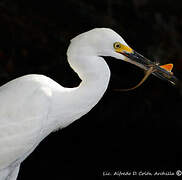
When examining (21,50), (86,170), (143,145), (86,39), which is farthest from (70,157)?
(86,39)

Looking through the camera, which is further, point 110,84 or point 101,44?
point 110,84

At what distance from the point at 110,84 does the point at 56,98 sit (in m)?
1.87

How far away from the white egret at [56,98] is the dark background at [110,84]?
108 cm

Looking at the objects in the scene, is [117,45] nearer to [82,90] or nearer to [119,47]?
[119,47]

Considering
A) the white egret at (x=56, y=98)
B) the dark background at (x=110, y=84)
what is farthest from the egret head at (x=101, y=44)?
the dark background at (x=110, y=84)

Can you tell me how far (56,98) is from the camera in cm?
173

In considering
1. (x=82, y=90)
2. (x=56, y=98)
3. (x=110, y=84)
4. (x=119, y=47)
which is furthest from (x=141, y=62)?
(x=110, y=84)

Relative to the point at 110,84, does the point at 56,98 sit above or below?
below

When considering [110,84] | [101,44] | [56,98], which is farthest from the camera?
[110,84]

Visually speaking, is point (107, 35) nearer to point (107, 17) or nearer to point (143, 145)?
point (143, 145)

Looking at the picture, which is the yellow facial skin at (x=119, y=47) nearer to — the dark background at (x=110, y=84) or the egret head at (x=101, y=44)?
the egret head at (x=101, y=44)

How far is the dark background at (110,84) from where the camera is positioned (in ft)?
9.66

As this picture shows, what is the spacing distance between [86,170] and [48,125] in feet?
3.86

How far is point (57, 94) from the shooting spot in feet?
5.70
